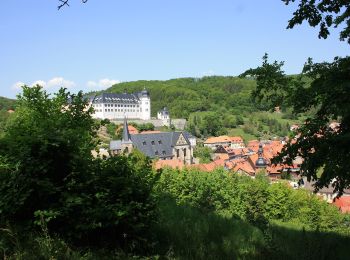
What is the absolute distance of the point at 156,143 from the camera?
245ft

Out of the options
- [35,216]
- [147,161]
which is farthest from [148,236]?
[35,216]

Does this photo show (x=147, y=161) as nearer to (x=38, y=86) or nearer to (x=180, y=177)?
(x=38, y=86)

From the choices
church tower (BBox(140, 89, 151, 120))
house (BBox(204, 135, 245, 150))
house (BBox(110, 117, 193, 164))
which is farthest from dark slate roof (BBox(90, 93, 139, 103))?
house (BBox(110, 117, 193, 164))

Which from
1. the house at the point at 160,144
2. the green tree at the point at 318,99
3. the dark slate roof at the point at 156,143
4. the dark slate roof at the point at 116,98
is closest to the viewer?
the green tree at the point at 318,99

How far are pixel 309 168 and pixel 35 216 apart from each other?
5546 millimetres

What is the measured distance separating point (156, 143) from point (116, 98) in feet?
226

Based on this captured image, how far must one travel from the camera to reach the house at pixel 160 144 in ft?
232

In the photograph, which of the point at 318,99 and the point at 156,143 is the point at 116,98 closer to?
the point at 156,143

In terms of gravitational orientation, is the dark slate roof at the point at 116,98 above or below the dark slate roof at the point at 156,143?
above

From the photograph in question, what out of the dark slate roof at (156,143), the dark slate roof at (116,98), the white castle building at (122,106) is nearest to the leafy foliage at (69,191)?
the dark slate roof at (156,143)

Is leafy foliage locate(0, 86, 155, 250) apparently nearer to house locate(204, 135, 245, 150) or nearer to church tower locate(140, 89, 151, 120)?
house locate(204, 135, 245, 150)

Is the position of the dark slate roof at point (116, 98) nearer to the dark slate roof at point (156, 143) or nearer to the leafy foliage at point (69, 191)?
the dark slate roof at point (156, 143)

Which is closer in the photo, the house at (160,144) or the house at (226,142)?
the house at (160,144)

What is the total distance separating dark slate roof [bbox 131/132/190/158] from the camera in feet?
235
